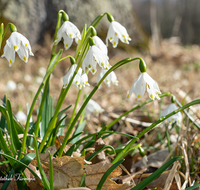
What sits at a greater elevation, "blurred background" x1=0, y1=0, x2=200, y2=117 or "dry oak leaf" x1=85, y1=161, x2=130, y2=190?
"blurred background" x1=0, y1=0, x2=200, y2=117

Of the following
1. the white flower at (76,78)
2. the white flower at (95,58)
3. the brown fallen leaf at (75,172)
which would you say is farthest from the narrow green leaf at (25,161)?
the white flower at (95,58)

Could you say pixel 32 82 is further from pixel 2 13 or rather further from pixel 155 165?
pixel 155 165

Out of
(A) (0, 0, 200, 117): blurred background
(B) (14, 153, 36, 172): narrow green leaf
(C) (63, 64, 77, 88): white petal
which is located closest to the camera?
(B) (14, 153, 36, 172): narrow green leaf

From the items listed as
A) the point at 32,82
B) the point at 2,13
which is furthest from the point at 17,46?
the point at 2,13

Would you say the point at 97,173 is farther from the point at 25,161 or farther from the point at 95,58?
the point at 95,58

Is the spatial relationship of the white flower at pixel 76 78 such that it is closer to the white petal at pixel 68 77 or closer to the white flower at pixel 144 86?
the white petal at pixel 68 77

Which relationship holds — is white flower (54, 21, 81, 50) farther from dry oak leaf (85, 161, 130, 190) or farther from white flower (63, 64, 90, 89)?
dry oak leaf (85, 161, 130, 190)

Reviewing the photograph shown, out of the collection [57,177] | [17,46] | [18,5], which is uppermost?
[18,5]

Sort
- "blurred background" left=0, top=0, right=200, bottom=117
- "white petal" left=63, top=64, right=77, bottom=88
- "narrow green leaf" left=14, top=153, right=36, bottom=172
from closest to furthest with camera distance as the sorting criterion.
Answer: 1. "narrow green leaf" left=14, top=153, right=36, bottom=172
2. "white petal" left=63, top=64, right=77, bottom=88
3. "blurred background" left=0, top=0, right=200, bottom=117

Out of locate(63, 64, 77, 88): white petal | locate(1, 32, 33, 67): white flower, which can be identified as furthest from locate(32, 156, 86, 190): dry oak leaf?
locate(1, 32, 33, 67): white flower

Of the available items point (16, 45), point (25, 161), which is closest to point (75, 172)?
point (25, 161)

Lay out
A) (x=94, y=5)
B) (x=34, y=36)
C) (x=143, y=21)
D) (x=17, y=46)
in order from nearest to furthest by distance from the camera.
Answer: (x=17, y=46) < (x=34, y=36) < (x=94, y=5) < (x=143, y=21)
